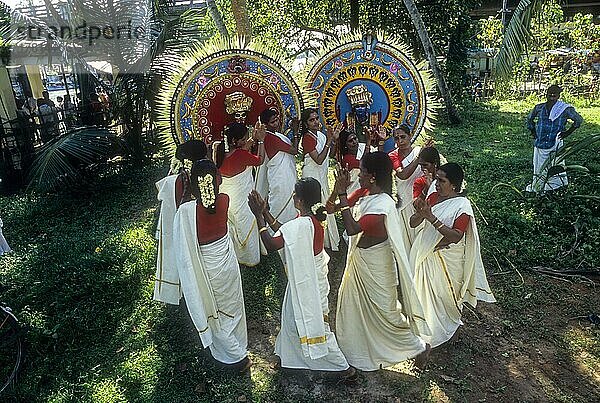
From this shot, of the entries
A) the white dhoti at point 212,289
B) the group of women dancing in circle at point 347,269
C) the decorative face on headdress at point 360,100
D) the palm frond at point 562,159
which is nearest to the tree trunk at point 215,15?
the decorative face on headdress at point 360,100

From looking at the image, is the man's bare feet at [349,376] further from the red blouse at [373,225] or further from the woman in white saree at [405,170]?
the woman in white saree at [405,170]

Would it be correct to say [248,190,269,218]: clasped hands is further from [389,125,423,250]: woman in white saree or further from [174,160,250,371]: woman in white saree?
[389,125,423,250]: woman in white saree

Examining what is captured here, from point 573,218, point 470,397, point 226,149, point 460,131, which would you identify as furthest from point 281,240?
point 460,131

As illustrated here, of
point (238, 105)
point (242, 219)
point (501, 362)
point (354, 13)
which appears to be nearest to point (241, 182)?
point (242, 219)

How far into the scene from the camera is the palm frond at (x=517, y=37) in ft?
19.1

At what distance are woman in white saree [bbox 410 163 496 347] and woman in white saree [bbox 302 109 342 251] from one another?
1498mm

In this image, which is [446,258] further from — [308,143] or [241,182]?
[241,182]

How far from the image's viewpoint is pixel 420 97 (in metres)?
4.82

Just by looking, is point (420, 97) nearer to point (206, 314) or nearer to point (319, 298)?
point (319, 298)

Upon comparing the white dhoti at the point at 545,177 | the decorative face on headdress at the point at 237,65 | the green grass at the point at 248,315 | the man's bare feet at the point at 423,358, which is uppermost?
the decorative face on headdress at the point at 237,65

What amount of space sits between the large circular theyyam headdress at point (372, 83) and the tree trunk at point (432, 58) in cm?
678

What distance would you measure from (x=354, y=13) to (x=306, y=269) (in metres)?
11.0

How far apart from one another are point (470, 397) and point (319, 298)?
1257mm

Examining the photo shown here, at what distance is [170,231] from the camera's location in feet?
14.2
